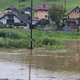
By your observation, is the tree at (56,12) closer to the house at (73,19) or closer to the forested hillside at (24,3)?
the house at (73,19)

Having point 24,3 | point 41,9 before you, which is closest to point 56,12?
point 41,9

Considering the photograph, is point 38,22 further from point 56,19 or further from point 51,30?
point 51,30

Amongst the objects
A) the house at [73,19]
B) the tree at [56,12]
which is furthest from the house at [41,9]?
the tree at [56,12]

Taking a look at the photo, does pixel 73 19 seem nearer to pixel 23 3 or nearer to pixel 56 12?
pixel 56 12

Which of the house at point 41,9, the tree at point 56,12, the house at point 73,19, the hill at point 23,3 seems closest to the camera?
the tree at point 56,12

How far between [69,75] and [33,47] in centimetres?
1165

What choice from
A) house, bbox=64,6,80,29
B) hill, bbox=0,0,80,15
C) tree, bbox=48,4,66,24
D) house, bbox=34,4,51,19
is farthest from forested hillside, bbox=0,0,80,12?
tree, bbox=48,4,66,24

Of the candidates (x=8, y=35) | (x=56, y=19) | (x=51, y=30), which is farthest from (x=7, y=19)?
(x=8, y=35)

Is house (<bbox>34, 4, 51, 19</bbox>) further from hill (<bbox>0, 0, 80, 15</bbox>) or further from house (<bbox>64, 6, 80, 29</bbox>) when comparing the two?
hill (<bbox>0, 0, 80, 15</bbox>)

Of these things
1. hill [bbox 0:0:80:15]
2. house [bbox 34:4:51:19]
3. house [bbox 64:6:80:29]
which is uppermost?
hill [bbox 0:0:80:15]

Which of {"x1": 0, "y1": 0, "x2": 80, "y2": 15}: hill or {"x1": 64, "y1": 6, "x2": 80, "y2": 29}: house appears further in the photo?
{"x1": 0, "y1": 0, "x2": 80, "y2": 15}: hill

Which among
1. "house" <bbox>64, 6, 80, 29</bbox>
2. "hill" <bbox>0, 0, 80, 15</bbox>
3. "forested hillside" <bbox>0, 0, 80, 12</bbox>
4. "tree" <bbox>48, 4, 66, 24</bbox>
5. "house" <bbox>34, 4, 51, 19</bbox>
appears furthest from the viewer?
"forested hillside" <bbox>0, 0, 80, 12</bbox>

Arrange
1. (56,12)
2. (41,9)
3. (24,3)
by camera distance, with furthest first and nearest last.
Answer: (24,3) < (41,9) < (56,12)

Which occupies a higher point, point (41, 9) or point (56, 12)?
point (41, 9)
